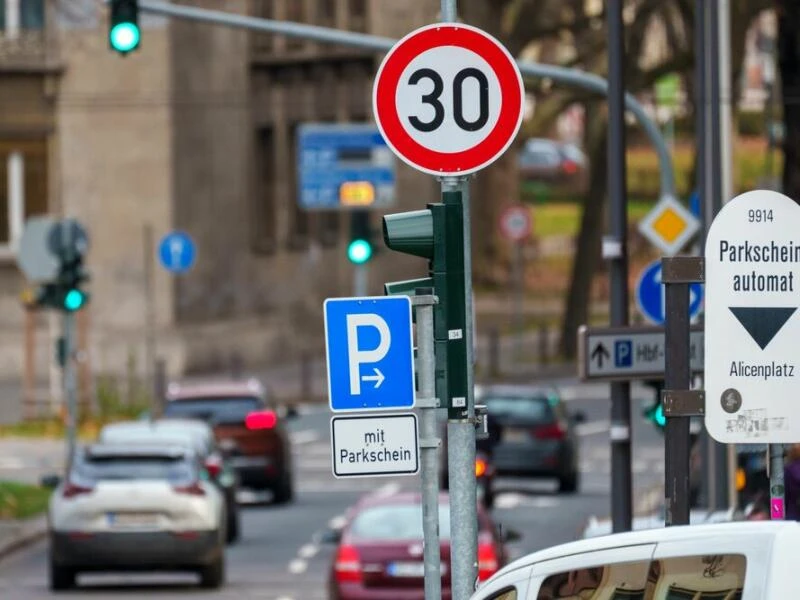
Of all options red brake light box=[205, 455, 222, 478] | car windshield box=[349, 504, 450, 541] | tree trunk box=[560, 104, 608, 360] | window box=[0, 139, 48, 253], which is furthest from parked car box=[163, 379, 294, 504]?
tree trunk box=[560, 104, 608, 360]

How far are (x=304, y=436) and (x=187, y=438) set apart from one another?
17405 mm

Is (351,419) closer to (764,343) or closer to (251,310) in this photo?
(764,343)

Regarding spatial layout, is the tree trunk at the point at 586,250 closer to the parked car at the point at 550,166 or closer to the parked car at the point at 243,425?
the parked car at the point at 243,425

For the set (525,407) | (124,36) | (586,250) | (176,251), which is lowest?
(525,407)

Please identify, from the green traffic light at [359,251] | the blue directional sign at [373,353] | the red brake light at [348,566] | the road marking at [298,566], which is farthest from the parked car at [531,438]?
the blue directional sign at [373,353]

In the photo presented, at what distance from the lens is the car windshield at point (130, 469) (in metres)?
24.0

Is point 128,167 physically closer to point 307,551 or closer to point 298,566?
point 307,551

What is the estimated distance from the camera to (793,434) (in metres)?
9.18

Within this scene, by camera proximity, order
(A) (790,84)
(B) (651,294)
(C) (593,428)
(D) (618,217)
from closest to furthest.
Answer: (D) (618,217), (B) (651,294), (A) (790,84), (C) (593,428)

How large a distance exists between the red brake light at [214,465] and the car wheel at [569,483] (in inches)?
343

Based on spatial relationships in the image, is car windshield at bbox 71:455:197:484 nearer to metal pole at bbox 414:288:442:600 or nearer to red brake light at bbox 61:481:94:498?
red brake light at bbox 61:481:94:498

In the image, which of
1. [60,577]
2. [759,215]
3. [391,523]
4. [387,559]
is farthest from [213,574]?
[759,215]

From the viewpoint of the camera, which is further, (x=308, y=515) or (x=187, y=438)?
(x=308, y=515)

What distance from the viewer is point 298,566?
26922mm
